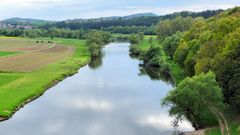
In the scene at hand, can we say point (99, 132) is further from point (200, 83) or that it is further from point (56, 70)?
point (56, 70)

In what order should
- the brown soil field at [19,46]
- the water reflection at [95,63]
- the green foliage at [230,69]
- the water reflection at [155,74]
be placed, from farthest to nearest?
1. the brown soil field at [19,46]
2. the water reflection at [95,63]
3. the water reflection at [155,74]
4. the green foliage at [230,69]

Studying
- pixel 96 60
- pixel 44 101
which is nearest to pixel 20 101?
pixel 44 101

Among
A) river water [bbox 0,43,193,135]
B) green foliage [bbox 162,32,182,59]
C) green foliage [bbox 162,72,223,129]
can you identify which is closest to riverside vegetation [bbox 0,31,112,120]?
river water [bbox 0,43,193,135]

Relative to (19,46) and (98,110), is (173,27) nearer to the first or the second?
(19,46)

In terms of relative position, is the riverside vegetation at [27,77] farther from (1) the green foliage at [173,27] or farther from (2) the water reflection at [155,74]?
(1) the green foliage at [173,27]

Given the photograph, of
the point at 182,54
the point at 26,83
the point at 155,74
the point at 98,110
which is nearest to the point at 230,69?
the point at 98,110

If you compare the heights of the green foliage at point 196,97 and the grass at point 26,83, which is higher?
the green foliage at point 196,97

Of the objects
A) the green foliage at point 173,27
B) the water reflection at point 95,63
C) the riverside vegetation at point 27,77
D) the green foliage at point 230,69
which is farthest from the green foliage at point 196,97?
the green foliage at point 173,27
